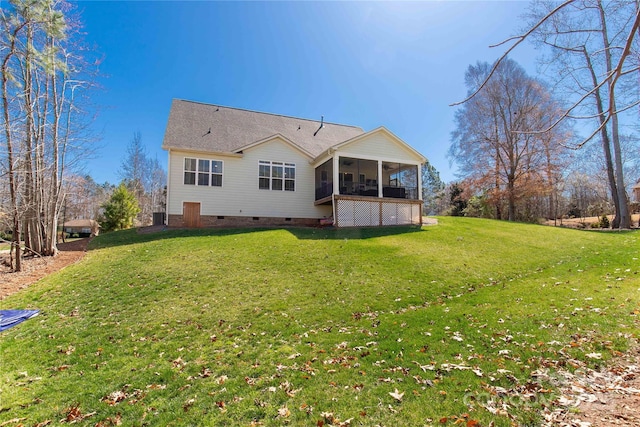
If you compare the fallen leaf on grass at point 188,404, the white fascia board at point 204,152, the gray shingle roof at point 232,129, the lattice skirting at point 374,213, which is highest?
the gray shingle roof at point 232,129

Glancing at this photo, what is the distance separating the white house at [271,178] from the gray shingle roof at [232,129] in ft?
0.23

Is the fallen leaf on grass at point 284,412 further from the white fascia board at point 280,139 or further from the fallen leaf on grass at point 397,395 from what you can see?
the white fascia board at point 280,139

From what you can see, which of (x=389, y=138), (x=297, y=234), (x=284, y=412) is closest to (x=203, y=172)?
(x=297, y=234)

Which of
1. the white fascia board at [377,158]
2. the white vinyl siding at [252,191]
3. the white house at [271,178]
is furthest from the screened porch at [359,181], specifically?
the white vinyl siding at [252,191]

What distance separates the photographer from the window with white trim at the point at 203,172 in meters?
17.4

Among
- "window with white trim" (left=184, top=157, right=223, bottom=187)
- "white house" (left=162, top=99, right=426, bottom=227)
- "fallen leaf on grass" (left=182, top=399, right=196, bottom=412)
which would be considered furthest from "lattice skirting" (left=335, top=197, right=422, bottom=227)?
"fallen leaf on grass" (left=182, top=399, right=196, bottom=412)

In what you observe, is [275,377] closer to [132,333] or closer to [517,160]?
[132,333]

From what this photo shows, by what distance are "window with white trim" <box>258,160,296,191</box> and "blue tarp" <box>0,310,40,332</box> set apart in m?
13.1

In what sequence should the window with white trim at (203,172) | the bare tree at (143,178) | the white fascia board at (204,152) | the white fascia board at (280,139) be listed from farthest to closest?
the bare tree at (143,178) < the white fascia board at (280,139) < the window with white trim at (203,172) < the white fascia board at (204,152)

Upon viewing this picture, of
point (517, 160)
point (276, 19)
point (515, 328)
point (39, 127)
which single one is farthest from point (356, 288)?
point (517, 160)

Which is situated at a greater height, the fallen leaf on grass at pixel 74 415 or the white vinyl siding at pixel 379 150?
the white vinyl siding at pixel 379 150

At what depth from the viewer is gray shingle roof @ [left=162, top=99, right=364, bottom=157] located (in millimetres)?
18172

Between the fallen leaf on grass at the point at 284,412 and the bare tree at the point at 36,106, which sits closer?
the fallen leaf on grass at the point at 284,412

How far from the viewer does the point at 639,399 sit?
3344mm
